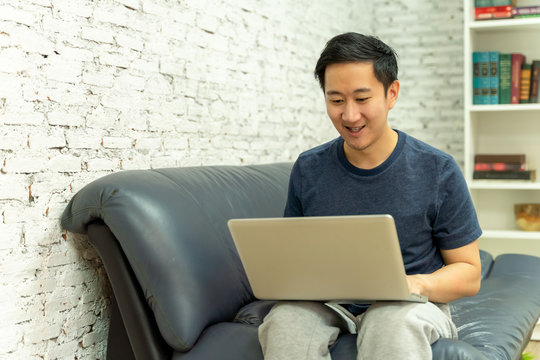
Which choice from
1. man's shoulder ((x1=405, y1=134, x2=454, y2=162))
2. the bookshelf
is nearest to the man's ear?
man's shoulder ((x1=405, y1=134, x2=454, y2=162))

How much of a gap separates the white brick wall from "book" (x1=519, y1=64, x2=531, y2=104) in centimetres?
136

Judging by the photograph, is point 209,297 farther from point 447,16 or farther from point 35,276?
point 447,16

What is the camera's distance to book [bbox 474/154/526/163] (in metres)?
3.86

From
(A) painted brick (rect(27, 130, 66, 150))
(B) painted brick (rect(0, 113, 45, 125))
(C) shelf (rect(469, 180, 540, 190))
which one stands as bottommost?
(C) shelf (rect(469, 180, 540, 190))

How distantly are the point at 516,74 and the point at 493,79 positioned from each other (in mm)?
130

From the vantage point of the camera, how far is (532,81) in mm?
3869

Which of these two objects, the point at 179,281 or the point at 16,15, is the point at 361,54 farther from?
the point at 16,15

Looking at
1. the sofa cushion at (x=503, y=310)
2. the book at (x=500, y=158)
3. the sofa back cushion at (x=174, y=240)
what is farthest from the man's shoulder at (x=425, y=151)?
the book at (x=500, y=158)

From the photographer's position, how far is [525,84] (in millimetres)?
3869

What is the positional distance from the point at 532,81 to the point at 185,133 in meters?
2.23

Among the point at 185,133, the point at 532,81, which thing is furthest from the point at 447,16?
the point at 185,133

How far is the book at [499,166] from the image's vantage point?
3.86 meters

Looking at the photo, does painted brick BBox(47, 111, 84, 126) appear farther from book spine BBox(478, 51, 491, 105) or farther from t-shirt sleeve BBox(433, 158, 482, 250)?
book spine BBox(478, 51, 491, 105)

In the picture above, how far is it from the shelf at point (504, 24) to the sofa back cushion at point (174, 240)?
89.3 inches
